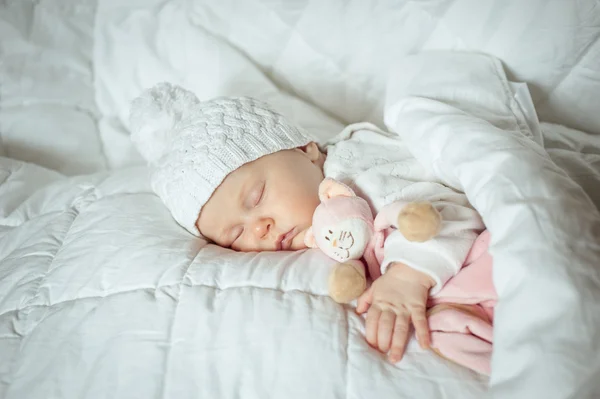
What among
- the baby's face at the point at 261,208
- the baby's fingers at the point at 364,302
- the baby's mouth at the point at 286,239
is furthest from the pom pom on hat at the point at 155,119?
the baby's fingers at the point at 364,302

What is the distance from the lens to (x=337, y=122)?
51.6 inches

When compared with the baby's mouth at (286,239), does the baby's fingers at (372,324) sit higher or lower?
higher

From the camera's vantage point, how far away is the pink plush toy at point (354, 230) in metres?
0.71

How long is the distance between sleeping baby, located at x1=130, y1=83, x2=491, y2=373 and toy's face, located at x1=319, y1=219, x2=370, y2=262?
1.6 inches

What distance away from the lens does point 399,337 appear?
678 mm

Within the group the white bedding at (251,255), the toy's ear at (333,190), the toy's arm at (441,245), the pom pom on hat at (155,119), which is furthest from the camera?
the pom pom on hat at (155,119)

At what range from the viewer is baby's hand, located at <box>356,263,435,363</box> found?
680 mm

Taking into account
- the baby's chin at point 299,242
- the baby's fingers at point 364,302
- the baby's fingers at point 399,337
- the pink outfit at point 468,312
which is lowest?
the baby's chin at point 299,242

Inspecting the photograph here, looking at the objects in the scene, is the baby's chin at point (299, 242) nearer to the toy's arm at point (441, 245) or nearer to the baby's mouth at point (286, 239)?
the baby's mouth at point (286, 239)

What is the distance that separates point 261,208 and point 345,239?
20cm

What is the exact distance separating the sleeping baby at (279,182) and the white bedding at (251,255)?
62mm

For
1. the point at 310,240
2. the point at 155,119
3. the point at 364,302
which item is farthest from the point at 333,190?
the point at 155,119

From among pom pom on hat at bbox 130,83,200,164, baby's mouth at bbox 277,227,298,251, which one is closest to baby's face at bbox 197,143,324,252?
baby's mouth at bbox 277,227,298,251

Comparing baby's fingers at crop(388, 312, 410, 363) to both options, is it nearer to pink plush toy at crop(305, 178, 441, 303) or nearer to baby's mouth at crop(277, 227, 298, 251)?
pink plush toy at crop(305, 178, 441, 303)
